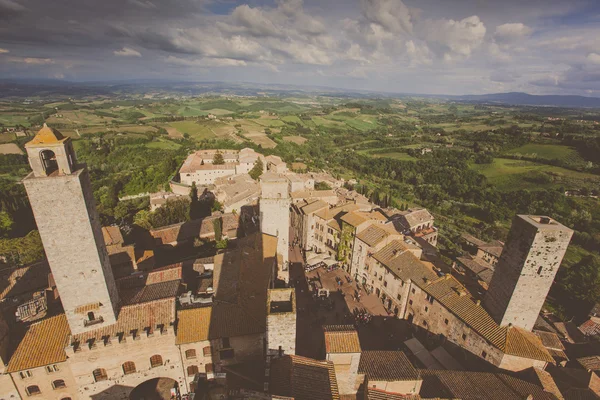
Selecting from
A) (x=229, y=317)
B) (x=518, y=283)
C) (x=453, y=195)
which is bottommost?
(x=453, y=195)

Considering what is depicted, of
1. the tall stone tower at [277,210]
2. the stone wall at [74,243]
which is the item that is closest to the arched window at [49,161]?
the stone wall at [74,243]

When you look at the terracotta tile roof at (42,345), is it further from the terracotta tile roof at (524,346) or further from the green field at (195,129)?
the green field at (195,129)

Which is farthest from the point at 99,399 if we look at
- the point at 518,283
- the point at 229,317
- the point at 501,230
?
the point at 501,230

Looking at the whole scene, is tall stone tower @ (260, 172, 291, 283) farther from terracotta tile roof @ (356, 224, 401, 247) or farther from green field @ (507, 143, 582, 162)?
green field @ (507, 143, 582, 162)

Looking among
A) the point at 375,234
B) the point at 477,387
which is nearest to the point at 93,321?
the point at 477,387

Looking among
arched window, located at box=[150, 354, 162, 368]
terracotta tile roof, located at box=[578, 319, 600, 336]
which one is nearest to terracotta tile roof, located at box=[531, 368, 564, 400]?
terracotta tile roof, located at box=[578, 319, 600, 336]

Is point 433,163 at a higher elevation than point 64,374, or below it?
below

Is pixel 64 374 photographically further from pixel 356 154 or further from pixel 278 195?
pixel 356 154

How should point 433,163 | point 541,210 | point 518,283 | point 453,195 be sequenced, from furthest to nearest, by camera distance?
1. point 433,163
2. point 453,195
3. point 541,210
4. point 518,283

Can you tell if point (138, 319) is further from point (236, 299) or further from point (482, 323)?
point (482, 323)
